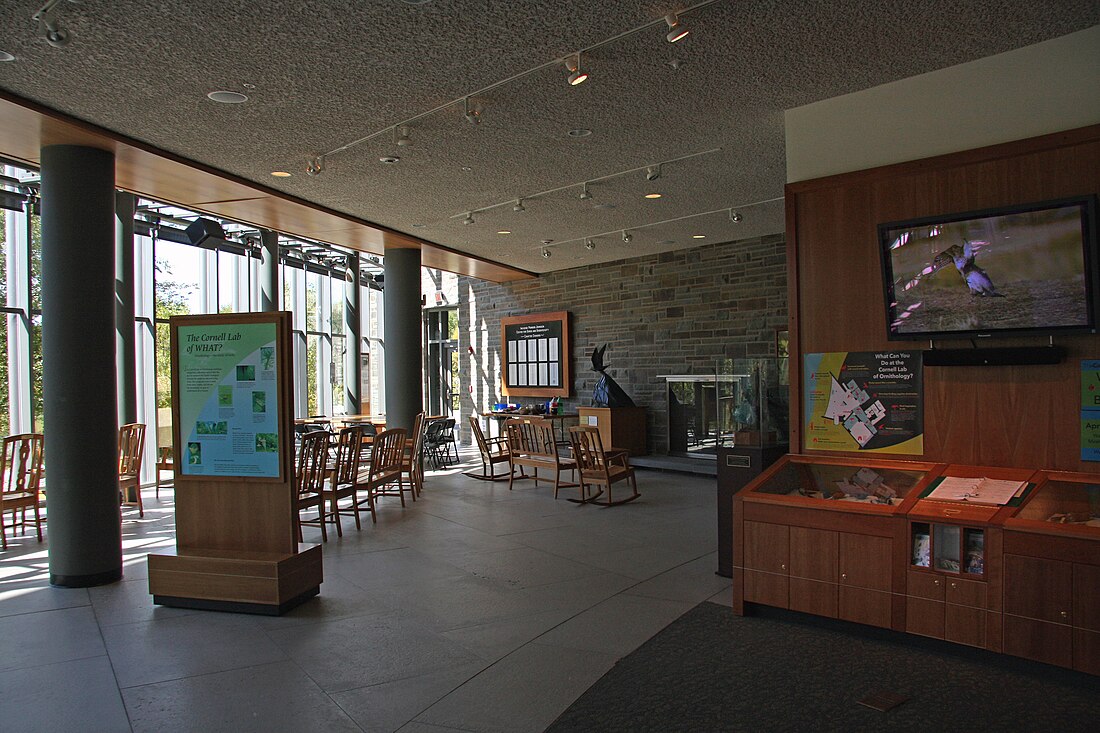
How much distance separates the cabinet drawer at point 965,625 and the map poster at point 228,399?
373 centimetres

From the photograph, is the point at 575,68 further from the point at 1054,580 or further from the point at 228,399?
the point at 1054,580

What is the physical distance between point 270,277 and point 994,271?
10.5 metres

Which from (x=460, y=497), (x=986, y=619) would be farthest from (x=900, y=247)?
(x=460, y=497)

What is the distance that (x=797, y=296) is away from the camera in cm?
437

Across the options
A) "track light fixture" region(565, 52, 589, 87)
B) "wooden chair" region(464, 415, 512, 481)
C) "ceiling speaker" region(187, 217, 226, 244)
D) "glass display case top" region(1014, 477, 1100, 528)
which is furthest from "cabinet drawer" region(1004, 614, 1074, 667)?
"ceiling speaker" region(187, 217, 226, 244)

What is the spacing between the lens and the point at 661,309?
1084 centimetres

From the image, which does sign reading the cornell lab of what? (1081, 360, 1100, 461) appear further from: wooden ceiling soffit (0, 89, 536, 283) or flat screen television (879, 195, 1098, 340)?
wooden ceiling soffit (0, 89, 536, 283)

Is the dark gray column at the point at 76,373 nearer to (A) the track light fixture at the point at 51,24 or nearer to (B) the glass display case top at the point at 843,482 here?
(A) the track light fixture at the point at 51,24

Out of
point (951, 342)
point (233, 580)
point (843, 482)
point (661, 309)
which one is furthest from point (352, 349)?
point (951, 342)

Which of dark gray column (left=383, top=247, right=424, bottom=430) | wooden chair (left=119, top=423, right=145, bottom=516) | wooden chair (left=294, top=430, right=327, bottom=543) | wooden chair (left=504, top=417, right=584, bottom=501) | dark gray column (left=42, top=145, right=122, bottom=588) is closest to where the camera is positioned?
dark gray column (left=42, top=145, right=122, bottom=588)

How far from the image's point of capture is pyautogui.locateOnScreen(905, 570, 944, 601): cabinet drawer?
10.8ft

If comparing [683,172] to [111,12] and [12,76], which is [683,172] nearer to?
[111,12]

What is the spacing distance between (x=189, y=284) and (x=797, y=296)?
9451 mm

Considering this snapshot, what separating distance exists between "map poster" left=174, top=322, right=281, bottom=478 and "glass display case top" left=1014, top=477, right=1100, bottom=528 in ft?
13.3
